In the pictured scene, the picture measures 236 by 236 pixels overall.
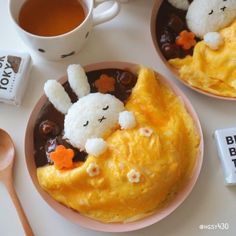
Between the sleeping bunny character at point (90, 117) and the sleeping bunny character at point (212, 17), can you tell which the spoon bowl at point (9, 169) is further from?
the sleeping bunny character at point (212, 17)

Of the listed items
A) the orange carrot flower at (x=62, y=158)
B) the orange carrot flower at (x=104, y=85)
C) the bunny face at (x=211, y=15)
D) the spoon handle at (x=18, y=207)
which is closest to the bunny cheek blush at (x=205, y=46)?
the bunny face at (x=211, y=15)

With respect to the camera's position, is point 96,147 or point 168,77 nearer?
point 96,147

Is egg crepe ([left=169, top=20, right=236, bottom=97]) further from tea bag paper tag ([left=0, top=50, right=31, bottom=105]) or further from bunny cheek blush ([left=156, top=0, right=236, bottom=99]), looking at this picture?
tea bag paper tag ([left=0, top=50, right=31, bottom=105])

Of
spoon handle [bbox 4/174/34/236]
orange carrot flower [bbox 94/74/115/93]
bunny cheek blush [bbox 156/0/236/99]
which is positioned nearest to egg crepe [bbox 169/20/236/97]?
bunny cheek blush [bbox 156/0/236/99]

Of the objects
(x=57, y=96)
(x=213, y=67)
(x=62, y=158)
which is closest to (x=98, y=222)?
(x=62, y=158)

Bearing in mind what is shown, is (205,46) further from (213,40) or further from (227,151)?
(227,151)

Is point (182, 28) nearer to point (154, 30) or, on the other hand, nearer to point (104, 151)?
point (154, 30)

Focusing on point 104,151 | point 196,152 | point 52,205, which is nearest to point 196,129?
point 196,152
